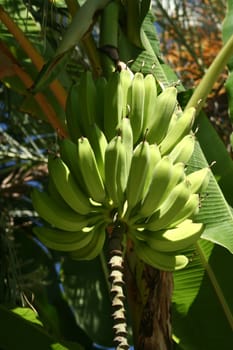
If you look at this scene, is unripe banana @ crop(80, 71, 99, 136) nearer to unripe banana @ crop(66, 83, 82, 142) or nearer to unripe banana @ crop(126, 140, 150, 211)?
unripe banana @ crop(66, 83, 82, 142)

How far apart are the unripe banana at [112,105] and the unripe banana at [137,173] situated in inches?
4.0

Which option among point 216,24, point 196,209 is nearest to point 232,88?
point 196,209

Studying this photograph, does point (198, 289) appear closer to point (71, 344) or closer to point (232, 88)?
point (71, 344)

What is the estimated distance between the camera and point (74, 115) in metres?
1.17

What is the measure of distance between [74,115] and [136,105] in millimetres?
113

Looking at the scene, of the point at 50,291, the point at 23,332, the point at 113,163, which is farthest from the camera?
the point at 50,291

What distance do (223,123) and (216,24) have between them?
0.44 m

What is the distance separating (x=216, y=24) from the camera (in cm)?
272

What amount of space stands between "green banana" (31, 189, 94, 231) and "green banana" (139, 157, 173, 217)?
0.26 ft

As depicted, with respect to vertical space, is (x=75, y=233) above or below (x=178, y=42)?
above

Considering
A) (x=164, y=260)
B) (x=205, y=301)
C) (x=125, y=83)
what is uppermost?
(x=125, y=83)

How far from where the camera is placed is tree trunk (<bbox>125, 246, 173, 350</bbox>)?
1.27 metres

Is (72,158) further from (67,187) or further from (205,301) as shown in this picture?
(205,301)

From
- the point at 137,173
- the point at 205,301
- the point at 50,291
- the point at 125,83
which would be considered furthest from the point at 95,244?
the point at 50,291
